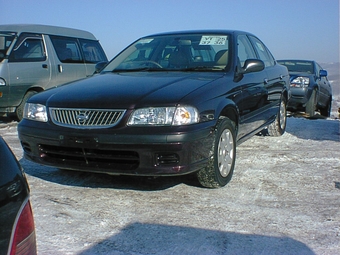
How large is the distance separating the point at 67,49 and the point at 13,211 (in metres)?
8.37

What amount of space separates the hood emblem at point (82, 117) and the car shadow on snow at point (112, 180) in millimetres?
740

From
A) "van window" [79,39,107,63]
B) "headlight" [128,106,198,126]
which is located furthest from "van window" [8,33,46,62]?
"headlight" [128,106,198,126]

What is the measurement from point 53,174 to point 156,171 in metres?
1.47

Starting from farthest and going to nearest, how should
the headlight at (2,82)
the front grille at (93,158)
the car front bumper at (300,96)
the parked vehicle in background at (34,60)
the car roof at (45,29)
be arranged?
the car front bumper at (300,96) → the car roof at (45,29) → the parked vehicle in background at (34,60) → the headlight at (2,82) → the front grille at (93,158)

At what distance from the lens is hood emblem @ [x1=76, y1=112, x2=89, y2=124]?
3.44 metres

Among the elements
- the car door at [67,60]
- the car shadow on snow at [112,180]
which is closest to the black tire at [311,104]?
the car door at [67,60]

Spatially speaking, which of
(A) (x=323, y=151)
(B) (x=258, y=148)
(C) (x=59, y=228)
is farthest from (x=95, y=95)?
(A) (x=323, y=151)

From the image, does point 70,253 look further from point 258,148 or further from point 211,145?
point 258,148

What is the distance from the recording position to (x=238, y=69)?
4438mm

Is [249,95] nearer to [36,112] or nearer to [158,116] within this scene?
[158,116]

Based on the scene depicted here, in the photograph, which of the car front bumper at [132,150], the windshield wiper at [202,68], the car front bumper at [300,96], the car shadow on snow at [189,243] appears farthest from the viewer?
the car front bumper at [300,96]

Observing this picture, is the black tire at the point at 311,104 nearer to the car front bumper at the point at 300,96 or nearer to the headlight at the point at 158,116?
the car front bumper at the point at 300,96

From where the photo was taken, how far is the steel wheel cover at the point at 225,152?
379 centimetres

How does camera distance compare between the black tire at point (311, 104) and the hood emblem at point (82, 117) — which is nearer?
the hood emblem at point (82, 117)
